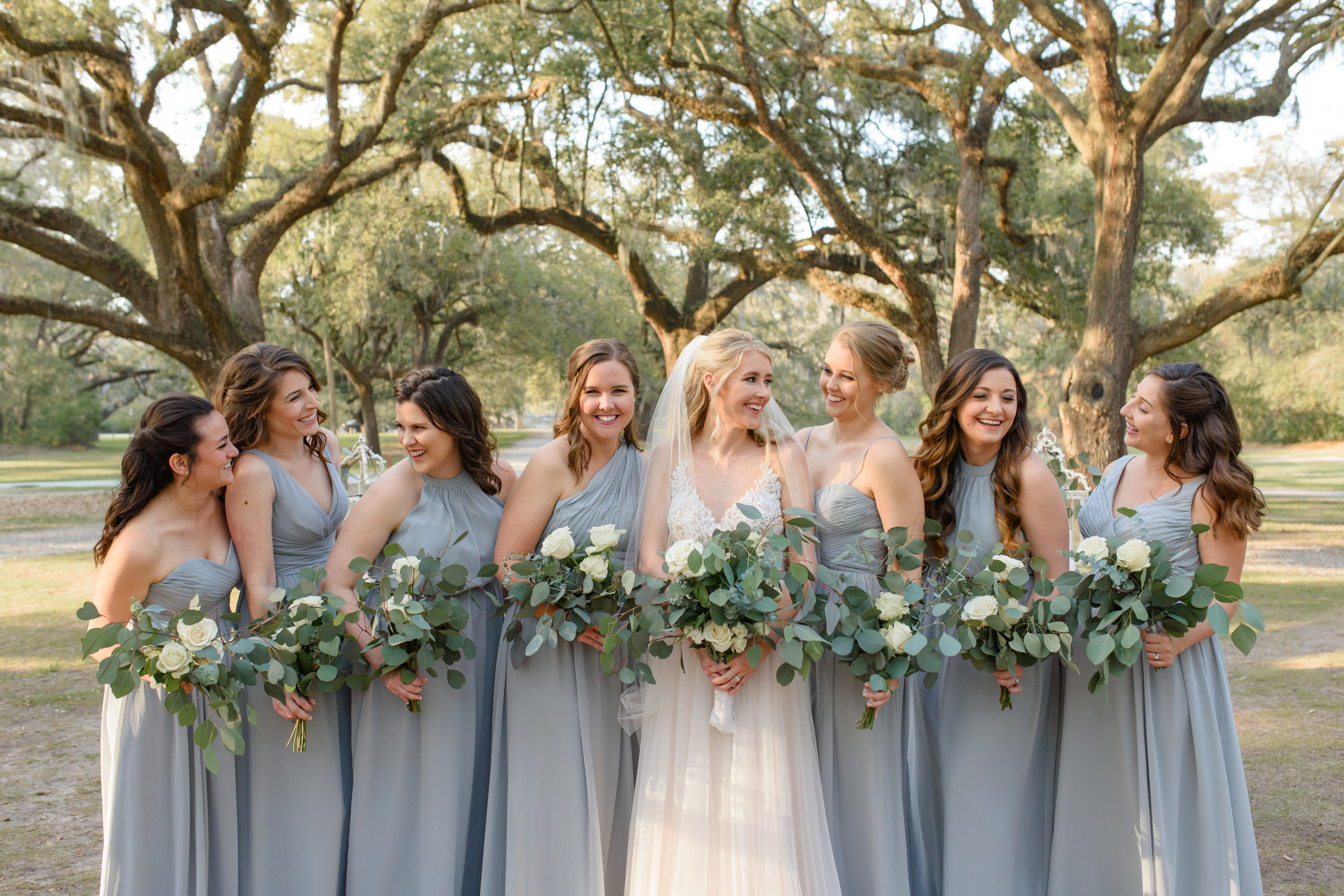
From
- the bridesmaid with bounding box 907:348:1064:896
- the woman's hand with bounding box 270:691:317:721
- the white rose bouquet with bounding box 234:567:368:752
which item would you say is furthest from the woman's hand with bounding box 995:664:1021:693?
the woman's hand with bounding box 270:691:317:721

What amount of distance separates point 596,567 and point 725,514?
0.53 metres

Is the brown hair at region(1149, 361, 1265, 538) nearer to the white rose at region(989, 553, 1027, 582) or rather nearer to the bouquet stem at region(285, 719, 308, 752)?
the white rose at region(989, 553, 1027, 582)

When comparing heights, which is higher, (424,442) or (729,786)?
(424,442)

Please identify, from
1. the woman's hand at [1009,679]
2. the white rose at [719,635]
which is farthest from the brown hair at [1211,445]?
the white rose at [719,635]

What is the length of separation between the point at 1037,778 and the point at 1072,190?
15.7 metres

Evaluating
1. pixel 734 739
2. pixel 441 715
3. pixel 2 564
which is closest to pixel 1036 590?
pixel 734 739

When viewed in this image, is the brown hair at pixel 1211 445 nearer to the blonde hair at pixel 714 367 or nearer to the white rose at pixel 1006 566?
the white rose at pixel 1006 566

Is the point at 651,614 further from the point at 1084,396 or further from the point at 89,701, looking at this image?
the point at 1084,396

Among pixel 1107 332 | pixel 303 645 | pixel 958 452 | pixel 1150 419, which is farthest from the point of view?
pixel 1107 332

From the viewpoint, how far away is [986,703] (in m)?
3.73

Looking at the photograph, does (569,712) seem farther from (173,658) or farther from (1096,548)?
(1096,548)

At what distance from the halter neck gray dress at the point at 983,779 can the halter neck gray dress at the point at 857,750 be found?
0.16 meters

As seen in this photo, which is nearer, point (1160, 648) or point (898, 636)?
point (898, 636)

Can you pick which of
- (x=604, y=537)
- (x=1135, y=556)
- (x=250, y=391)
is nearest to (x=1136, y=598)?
(x=1135, y=556)
